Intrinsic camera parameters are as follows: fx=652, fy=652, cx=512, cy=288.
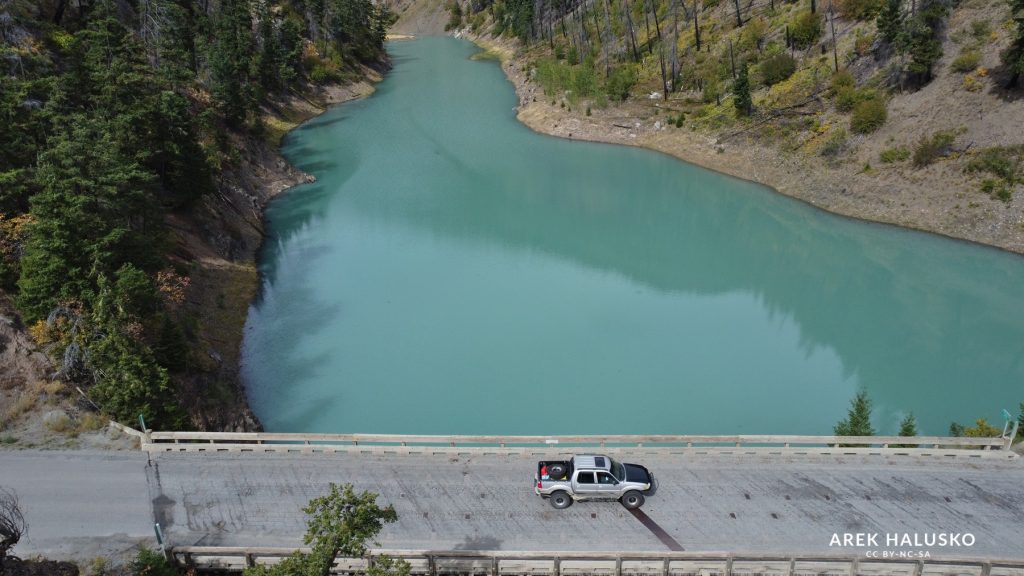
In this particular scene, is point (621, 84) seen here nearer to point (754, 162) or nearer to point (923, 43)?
point (754, 162)

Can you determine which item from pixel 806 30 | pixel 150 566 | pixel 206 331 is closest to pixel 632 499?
A: pixel 150 566

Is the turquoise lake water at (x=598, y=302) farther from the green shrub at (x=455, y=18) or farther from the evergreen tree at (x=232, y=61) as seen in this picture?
the green shrub at (x=455, y=18)

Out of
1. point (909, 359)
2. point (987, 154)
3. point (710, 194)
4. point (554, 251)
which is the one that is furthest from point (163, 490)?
point (987, 154)

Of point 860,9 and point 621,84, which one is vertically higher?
point 860,9

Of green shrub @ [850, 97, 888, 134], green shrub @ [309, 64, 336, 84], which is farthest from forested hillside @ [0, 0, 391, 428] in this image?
green shrub @ [850, 97, 888, 134]

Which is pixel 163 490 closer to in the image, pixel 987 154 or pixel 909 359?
pixel 909 359

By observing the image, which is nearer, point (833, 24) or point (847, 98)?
point (847, 98)

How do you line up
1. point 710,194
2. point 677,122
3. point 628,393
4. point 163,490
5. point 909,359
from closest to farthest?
point 163,490 → point 628,393 → point 909,359 → point 710,194 → point 677,122
